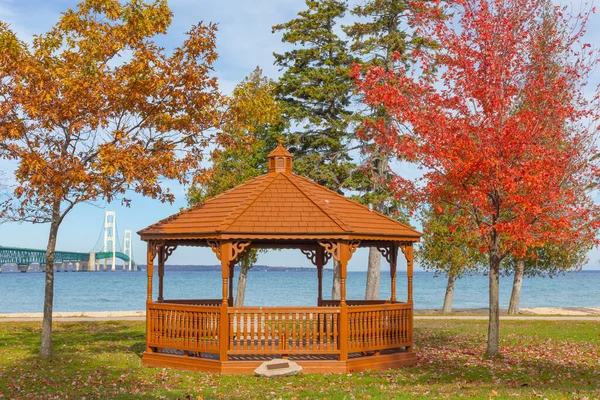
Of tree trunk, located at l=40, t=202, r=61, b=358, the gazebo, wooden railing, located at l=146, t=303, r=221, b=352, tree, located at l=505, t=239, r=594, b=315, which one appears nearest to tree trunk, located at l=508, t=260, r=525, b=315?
tree, located at l=505, t=239, r=594, b=315

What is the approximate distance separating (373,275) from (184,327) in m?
16.2

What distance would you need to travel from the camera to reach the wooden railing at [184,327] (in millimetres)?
16688

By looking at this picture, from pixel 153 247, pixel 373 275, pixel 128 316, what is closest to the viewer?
pixel 153 247

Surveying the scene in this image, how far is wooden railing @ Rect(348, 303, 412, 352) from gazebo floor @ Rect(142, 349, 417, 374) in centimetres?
30

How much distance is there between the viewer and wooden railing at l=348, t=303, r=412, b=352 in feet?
55.4

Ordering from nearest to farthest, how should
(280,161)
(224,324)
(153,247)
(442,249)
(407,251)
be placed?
(224,324) < (153,247) < (407,251) < (280,161) < (442,249)

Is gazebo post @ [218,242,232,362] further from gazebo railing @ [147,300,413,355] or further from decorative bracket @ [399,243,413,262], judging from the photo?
decorative bracket @ [399,243,413,262]

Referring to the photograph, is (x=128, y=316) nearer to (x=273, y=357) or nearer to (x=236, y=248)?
(x=273, y=357)

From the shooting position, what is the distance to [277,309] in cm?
1644

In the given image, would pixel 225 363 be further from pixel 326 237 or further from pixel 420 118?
pixel 420 118

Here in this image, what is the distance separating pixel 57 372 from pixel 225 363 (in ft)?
12.3

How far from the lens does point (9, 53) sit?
17984 mm

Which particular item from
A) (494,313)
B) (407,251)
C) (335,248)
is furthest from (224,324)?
(494,313)

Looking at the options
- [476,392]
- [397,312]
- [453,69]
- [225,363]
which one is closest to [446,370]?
[397,312]
